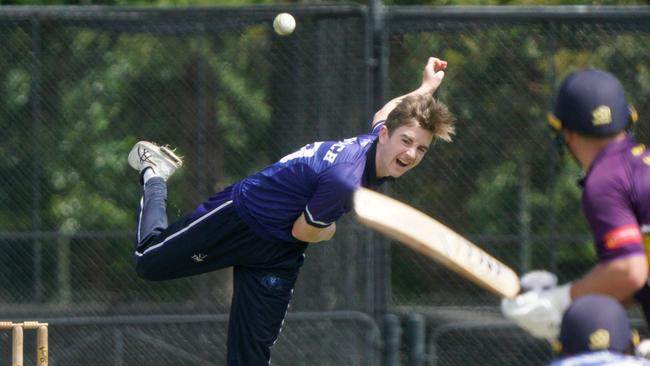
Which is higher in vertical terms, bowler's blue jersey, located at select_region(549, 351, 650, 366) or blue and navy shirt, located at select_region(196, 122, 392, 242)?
blue and navy shirt, located at select_region(196, 122, 392, 242)

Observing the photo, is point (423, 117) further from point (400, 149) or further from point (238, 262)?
point (238, 262)

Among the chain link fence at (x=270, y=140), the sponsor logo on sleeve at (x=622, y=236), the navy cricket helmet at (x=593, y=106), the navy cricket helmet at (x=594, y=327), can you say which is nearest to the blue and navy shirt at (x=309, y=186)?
the chain link fence at (x=270, y=140)

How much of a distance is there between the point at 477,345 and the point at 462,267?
3.46 m

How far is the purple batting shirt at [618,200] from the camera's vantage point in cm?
425

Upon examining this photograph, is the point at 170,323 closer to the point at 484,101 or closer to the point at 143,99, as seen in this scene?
the point at 143,99

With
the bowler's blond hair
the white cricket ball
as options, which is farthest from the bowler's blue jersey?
the white cricket ball

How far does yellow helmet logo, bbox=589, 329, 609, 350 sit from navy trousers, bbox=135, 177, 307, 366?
285cm

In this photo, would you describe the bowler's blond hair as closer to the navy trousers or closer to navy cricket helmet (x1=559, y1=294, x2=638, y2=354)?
the navy trousers

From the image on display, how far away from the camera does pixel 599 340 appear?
389 centimetres

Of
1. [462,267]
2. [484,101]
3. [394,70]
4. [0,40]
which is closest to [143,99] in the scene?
[0,40]

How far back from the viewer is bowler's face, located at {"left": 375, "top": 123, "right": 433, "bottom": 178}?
6.13 m

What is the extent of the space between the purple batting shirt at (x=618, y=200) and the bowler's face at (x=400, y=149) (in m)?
1.82

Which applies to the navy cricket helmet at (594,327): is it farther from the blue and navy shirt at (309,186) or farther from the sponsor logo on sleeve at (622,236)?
the blue and navy shirt at (309,186)

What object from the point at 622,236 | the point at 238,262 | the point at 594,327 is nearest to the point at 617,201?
the point at 622,236
